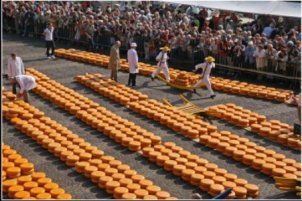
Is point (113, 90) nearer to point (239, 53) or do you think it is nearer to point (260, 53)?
point (239, 53)

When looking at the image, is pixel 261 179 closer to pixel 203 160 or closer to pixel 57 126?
pixel 203 160

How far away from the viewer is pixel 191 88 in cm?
2106

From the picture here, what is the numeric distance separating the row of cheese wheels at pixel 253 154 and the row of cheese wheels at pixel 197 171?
37.9 inches

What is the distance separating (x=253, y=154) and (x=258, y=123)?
310 cm

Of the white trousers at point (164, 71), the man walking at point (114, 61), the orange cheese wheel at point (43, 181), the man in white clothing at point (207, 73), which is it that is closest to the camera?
the orange cheese wheel at point (43, 181)

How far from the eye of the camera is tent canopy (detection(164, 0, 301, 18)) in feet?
70.7

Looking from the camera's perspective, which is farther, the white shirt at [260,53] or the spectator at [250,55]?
the spectator at [250,55]

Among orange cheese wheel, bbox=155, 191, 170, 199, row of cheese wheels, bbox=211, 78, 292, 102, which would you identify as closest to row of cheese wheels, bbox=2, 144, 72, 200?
orange cheese wheel, bbox=155, 191, 170, 199

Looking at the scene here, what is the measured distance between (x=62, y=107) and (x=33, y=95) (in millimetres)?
2061

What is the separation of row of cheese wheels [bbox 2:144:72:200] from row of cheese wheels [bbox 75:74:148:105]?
6.04m

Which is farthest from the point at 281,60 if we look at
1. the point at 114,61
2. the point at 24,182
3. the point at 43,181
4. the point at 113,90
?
the point at 24,182

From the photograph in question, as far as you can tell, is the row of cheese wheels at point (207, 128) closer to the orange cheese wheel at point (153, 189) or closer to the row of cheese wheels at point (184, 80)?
the row of cheese wheels at point (184, 80)

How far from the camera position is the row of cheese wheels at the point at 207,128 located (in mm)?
14912

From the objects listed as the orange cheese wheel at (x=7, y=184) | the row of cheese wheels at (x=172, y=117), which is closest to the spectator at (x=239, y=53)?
the row of cheese wheels at (x=172, y=117)
